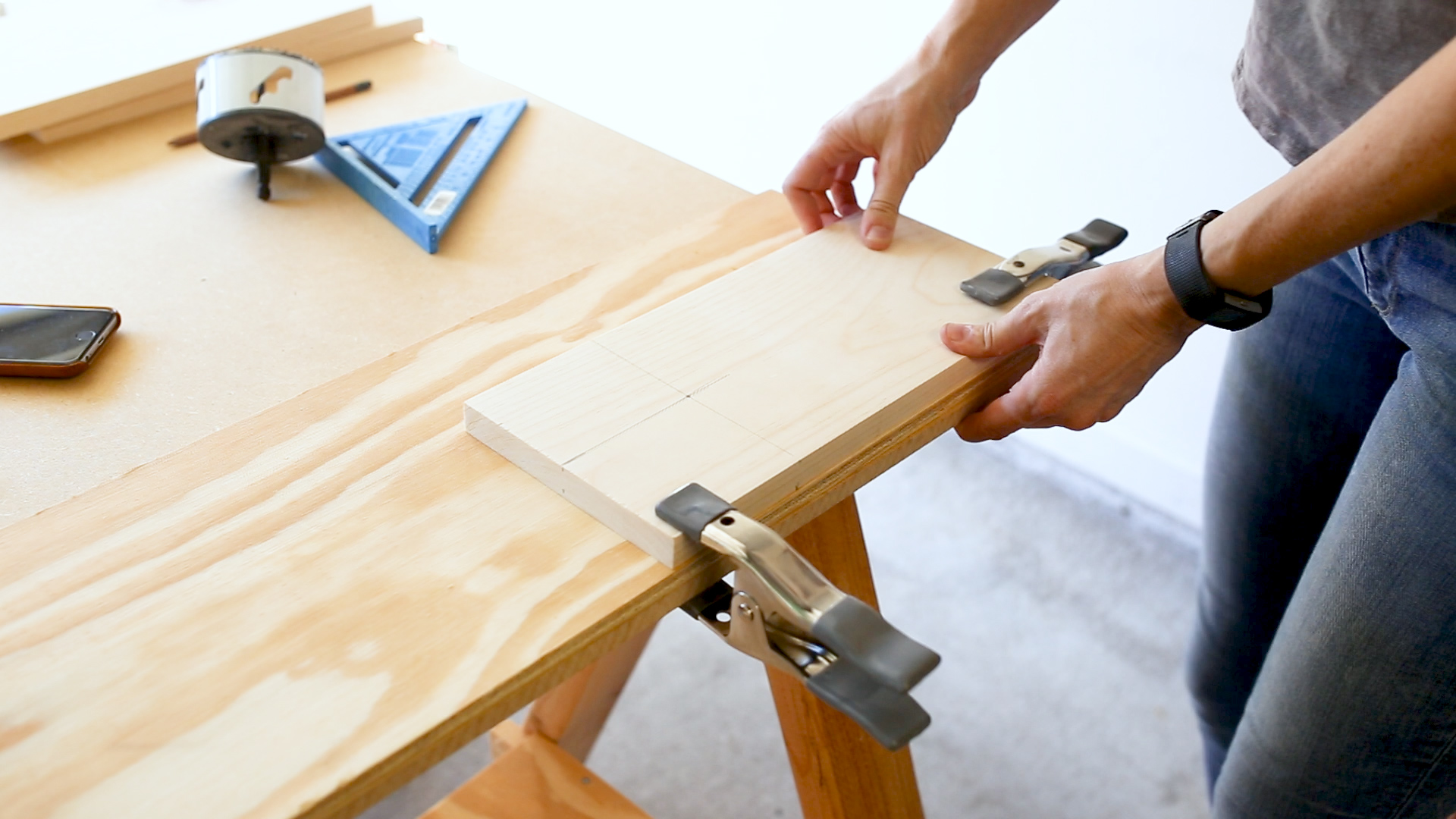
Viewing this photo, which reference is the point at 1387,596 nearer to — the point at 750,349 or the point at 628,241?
the point at 750,349

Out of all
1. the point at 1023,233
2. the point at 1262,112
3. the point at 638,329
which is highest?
the point at 1262,112

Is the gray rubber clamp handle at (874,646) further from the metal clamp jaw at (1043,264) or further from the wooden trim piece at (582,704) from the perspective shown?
the wooden trim piece at (582,704)

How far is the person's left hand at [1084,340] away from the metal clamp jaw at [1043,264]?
52 millimetres

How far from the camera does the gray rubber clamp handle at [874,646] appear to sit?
52 cm

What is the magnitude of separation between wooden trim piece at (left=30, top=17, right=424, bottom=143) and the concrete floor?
938 millimetres

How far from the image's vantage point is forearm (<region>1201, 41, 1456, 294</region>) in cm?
61

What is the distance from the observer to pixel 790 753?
2.89 ft

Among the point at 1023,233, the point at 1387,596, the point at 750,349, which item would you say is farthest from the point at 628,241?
the point at 1023,233

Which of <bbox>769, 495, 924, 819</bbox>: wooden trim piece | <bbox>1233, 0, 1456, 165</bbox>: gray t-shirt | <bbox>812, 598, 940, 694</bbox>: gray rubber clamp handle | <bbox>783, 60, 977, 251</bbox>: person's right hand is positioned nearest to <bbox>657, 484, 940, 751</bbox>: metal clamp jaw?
<bbox>812, 598, 940, 694</bbox>: gray rubber clamp handle

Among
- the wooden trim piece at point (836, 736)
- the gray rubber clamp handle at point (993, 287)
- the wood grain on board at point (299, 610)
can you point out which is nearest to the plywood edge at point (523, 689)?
the wood grain on board at point (299, 610)

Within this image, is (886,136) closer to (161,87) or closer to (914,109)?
(914,109)

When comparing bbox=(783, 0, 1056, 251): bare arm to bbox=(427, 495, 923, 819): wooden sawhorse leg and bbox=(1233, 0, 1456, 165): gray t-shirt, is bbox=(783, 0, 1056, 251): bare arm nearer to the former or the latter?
bbox=(1233, 0, 1456, 165): gray t-shirt

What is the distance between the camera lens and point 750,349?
0.76 meters

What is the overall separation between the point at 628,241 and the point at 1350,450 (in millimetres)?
687
